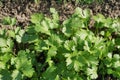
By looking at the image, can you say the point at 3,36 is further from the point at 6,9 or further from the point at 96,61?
the point at 96,61

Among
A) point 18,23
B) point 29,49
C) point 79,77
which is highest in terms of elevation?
point 18,23

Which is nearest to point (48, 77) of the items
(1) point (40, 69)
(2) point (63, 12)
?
(1) point (40, 69)

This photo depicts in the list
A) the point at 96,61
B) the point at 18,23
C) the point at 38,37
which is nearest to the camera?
the point at 96,61

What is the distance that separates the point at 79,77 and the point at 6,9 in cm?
111

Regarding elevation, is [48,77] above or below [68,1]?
below

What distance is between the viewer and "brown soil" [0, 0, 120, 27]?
3.31m

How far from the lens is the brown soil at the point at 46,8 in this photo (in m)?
3.31

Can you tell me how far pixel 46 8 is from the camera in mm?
3371

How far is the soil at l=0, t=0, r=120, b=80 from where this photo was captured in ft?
10.8

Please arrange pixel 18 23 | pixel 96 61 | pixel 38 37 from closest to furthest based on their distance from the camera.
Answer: pixel 96 61 → pixel 38 37 → pixel 18 23

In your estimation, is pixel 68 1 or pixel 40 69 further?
pixel 68 1

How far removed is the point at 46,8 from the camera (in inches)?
133

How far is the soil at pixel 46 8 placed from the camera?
3.30 m

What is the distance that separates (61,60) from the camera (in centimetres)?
283
